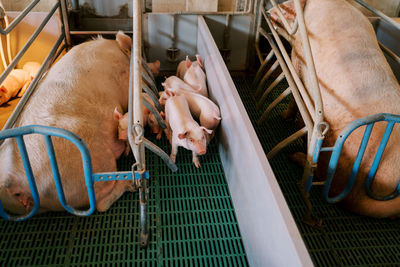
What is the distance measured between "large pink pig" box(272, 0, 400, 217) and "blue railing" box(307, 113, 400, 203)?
0.06m

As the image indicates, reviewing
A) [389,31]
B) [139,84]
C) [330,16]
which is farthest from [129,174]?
[389,31]

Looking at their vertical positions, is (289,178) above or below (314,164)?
below

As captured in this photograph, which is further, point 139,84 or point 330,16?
point 330,16

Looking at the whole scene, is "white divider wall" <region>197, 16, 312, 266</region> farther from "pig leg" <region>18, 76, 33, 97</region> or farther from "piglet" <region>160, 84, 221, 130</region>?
"pig leg" <region>18, 76, 33, 97</region>

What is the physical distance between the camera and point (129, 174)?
6.96 feet

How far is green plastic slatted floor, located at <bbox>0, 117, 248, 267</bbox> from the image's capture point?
2391 mm

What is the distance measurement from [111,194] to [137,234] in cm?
41

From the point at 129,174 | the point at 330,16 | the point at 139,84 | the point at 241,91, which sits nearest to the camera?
the point at 129,174

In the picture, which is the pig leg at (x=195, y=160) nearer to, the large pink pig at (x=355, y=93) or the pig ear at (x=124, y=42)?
the large pink pig at (x=355, y=93)

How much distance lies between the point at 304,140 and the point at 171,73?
78.0 inches

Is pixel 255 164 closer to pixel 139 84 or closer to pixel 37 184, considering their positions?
pixel 139 84

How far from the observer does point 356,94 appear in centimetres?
273

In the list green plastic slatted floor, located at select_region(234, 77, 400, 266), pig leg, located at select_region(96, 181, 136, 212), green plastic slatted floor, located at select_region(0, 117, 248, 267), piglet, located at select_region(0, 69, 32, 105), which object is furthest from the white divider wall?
piglet, located at select_region(0, 69, 32, 105)

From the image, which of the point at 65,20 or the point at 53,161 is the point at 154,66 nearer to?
the point at 65,20
